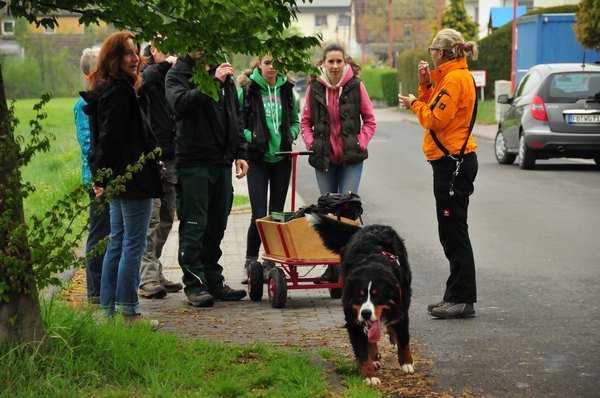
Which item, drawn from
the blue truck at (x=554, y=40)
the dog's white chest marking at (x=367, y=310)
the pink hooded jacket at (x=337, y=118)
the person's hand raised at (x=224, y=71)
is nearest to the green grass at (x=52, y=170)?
the person's hand raised at (x=224, y=71)

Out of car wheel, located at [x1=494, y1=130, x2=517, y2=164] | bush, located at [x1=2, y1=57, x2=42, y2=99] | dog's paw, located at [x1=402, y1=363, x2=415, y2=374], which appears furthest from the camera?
bush, located at [x1=2, y1=57, x2=42, y2=99]

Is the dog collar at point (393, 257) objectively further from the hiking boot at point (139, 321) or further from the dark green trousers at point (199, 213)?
Result: the dark green trousers at point (199, 213)

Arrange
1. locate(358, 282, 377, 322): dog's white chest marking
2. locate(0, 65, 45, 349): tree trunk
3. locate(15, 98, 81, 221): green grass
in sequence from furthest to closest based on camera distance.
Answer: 1. locate(15, 98, 81, 221): green grass
2. locate(358, 282, 377, 322): dog's white chest marking
3. locate(0, 65, 45, 349): tree trunk

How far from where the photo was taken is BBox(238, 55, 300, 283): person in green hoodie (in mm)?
9711

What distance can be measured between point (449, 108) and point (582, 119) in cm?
1262

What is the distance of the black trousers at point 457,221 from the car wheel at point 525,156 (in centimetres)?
1276

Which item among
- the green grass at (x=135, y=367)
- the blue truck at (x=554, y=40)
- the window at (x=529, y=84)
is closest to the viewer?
the green grass at (x=135, y=367)

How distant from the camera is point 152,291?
30.2ft

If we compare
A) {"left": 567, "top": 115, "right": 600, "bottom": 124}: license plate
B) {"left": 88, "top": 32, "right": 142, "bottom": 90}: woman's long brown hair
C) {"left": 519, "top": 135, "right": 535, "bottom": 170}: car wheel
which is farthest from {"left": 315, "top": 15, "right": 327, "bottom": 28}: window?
{"left": 88, "top": 32, "right": 142, "bottom": 90}: woman's long brown hair

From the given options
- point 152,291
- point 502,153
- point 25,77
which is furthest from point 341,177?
point 25,77

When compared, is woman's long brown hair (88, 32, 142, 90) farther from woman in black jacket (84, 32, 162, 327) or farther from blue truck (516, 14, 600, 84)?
blue truck (516, 14, 600, 84)

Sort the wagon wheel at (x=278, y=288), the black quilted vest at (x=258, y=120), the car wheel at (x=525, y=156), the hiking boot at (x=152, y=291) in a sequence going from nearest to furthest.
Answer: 1. the wagon wheel at (x=278, y=288)
2. the hiking boot at (x=152, y=291)
3. the black quilted vest at (x=258, y=120)
4. the car wheel at (x=525, y=156)

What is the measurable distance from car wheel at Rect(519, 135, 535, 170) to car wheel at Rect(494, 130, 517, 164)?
117 centimetres

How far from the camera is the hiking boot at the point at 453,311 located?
8.10 meters
